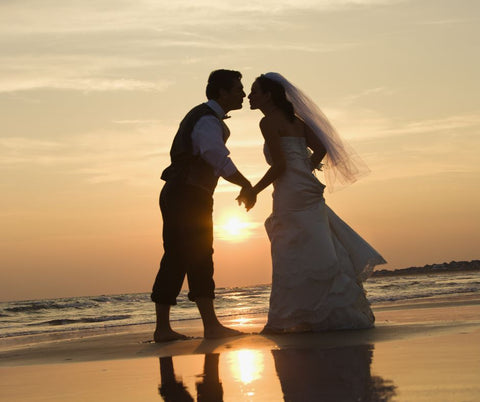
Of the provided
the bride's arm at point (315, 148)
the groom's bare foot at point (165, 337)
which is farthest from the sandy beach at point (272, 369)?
the bride's arm at point (315, 148)

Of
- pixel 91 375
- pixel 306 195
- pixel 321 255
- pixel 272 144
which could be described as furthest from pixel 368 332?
pixel 91 375

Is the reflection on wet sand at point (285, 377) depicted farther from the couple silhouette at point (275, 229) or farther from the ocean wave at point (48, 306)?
the ocean wave at point (48, 306)

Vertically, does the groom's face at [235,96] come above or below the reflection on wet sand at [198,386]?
above

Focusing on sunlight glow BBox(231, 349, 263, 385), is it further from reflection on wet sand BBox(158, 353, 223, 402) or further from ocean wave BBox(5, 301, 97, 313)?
ocean wave BBox(5, 301, 97, 313)

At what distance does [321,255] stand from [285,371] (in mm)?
2629

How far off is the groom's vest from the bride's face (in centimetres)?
44

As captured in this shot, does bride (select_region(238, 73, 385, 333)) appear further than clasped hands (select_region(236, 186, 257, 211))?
No

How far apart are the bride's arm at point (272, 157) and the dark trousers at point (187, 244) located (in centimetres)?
48

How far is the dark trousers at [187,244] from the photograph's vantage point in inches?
256

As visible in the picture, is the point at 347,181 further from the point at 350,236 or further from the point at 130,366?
the point at 130,366

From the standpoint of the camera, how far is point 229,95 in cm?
680

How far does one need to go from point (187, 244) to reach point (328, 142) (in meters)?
1.58

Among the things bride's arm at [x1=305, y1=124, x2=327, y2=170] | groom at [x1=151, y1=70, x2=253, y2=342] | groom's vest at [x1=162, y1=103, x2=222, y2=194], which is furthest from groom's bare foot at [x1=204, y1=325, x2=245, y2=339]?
bride's arm at [x1=305, y1=124, x2=327, y2=170]

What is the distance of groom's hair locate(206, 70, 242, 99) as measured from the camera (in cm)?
681
